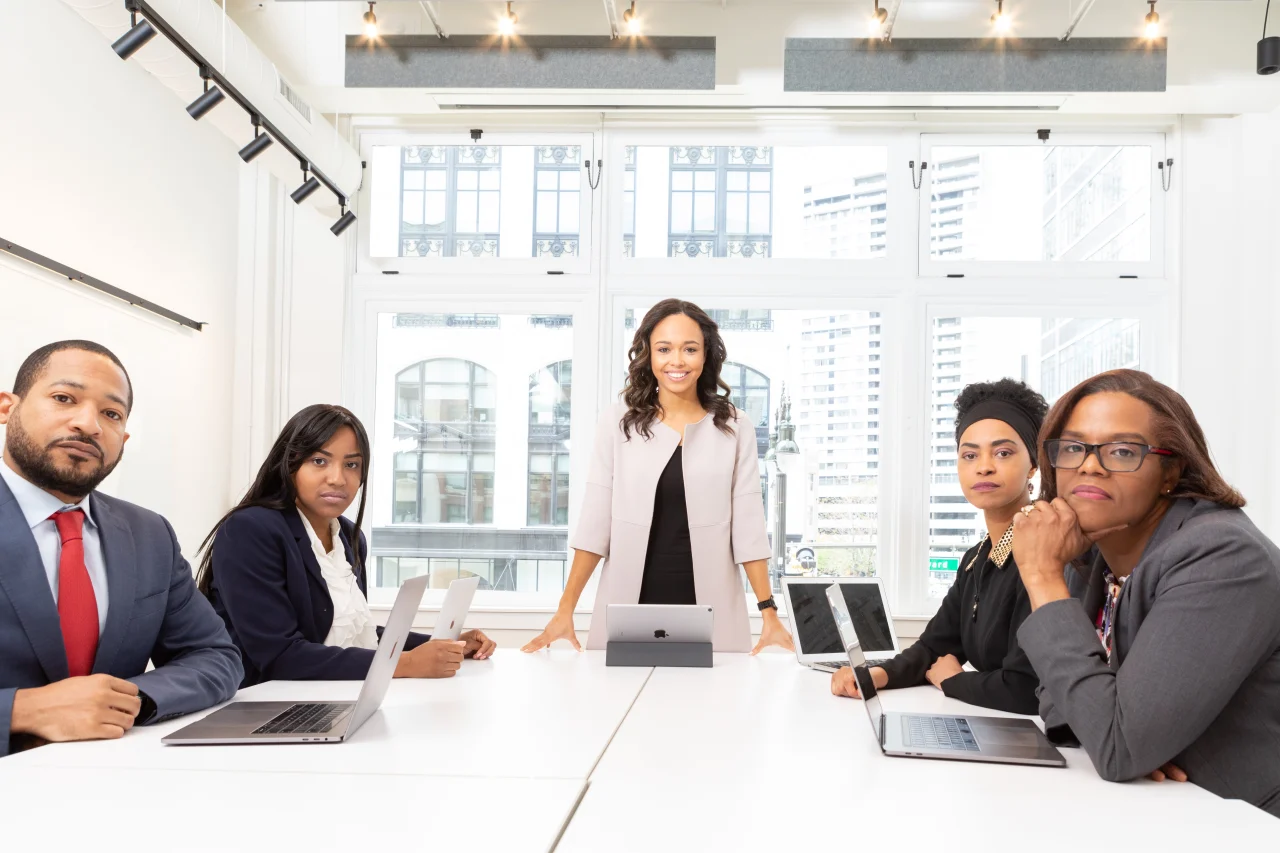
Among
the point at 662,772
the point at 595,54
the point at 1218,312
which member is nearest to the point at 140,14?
the point at 595,54

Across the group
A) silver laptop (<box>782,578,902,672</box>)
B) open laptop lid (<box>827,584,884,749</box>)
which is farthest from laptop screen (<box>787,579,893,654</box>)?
open laptop lid (<box>827,584,884,749</box>)

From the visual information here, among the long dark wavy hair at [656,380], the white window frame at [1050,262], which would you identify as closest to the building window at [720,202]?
the white window frame at [1050,262]

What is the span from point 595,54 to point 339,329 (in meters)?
1.90

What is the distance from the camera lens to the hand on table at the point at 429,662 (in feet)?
6.84

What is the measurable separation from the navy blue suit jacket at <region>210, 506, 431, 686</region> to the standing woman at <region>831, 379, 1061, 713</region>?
3.62 ft

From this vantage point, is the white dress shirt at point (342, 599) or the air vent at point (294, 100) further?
the air vent at point (294, 100)

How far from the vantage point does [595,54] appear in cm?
349

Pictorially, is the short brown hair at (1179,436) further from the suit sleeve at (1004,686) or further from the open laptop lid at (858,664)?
the open laptop lid at (858,664)

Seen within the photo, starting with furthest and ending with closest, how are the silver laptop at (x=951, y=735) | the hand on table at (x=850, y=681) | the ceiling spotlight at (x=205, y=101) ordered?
1. the ceiling spotlight at (x=205, y=101)
2. the hand on table at (x=850, y=681)
3. the silver laptop at (x=951, y=735)

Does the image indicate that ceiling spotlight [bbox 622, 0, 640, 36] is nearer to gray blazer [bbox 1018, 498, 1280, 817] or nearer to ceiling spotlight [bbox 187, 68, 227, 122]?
ceiling spotlight [bbox 187, 68, 227, 122]

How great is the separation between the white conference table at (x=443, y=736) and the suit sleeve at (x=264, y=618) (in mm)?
46

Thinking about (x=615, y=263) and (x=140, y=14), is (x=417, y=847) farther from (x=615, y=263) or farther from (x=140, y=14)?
(x=615, y=263)

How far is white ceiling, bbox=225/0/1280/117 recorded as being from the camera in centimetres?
408

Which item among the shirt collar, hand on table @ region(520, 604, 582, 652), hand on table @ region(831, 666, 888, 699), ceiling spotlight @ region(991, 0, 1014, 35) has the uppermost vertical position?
ceiling spotlight @ region(991, 0, 1014, 35)
